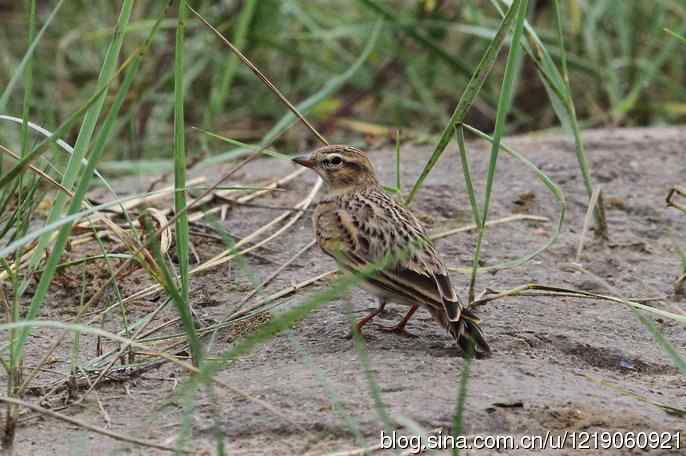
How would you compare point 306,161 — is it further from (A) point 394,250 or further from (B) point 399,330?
(B) point 399,330

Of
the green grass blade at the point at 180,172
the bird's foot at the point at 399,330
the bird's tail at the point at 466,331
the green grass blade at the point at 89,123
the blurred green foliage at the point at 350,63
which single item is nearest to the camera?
the green grass blade at the point at 180,172

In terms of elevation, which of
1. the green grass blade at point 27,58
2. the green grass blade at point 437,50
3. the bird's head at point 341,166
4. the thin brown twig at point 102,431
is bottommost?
the thin brown twig at point 102,431

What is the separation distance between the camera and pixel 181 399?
323cm

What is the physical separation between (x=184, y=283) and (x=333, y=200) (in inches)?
55.4

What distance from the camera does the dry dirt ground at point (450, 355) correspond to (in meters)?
3.04

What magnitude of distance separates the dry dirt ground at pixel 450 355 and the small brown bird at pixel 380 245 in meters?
0.14

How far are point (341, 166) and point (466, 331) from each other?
4.53 feet

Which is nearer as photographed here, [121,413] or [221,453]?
[221,453]

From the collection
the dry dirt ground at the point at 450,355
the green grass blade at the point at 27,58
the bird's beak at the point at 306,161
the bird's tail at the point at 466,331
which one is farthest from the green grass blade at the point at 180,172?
the bird's beak at the point at 306,161

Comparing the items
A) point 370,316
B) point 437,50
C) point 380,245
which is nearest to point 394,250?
point 380,245

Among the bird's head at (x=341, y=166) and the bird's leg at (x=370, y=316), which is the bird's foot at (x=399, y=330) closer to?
the bird's leg at (x=370, y=316)

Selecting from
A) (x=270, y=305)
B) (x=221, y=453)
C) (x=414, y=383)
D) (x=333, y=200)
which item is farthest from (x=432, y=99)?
(x=221, y=453)

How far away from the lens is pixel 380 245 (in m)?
3.89

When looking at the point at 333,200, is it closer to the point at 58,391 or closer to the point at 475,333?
the point at 475,333
